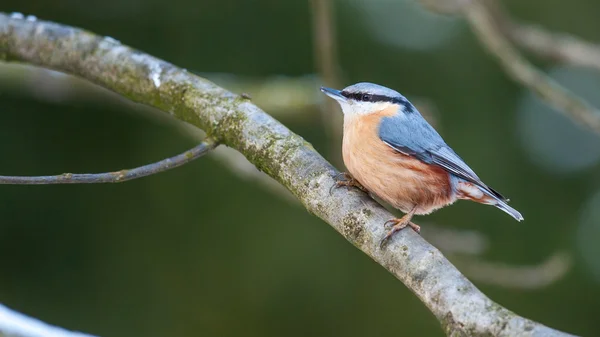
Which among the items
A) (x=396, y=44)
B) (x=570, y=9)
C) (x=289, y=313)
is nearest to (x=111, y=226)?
(x=289, y=313)

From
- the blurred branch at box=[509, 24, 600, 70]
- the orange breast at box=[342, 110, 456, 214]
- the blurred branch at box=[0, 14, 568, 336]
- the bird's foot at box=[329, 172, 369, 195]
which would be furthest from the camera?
the blurred branch at box=[509, 24, 600, 70]

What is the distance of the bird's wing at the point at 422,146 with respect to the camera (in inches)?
91.4

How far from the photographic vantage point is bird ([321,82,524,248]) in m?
2.22

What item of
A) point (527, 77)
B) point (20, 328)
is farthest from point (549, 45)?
point (20, 328)

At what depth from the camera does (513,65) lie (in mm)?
3316

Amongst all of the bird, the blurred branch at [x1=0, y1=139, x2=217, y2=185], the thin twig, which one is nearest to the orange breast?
the bird

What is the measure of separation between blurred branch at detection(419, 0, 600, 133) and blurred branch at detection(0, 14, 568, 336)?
5.95 ft

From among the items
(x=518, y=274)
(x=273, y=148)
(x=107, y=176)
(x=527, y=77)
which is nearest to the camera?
(x=107, y=176)

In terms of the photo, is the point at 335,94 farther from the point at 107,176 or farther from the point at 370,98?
the point at 107,176

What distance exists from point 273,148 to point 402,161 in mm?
591

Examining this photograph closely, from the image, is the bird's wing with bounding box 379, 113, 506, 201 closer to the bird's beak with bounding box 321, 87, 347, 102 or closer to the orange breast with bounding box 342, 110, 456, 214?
the orange breast with bounding box 342, 110, 456, 214

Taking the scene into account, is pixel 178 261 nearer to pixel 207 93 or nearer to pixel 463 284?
pixel 207 93

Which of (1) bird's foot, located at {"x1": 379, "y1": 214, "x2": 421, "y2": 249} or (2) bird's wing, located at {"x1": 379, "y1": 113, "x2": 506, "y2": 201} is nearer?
(1) bird's foot, located at {"x1": 379, "y1": 214, "x2": 421, "y2": 249}

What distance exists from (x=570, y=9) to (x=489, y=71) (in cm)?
89
